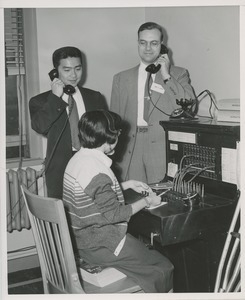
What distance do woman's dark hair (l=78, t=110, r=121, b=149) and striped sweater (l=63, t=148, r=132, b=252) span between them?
5 centimetres

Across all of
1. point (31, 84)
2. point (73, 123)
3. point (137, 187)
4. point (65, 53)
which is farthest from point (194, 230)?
point (31, 84)

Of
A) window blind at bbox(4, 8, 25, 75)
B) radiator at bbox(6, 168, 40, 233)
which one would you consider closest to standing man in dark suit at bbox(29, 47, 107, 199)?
radiator at bbox(6, 168, 40, 233)

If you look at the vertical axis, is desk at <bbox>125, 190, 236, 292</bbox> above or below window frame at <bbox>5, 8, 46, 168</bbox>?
below

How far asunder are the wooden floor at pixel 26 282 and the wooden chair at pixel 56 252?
109cm

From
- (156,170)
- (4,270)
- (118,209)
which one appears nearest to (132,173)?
(156,170)

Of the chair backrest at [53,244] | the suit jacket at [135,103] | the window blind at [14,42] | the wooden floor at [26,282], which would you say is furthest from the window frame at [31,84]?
the chair backrest at [53,244]

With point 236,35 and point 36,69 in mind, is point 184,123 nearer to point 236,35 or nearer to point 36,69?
point 236,35

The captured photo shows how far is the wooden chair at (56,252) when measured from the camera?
181 cm

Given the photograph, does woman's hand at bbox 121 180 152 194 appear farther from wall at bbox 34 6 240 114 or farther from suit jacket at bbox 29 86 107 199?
wall at bbox 34 6 240 114

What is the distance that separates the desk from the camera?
6.96ft

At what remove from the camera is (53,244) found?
1.92 metres

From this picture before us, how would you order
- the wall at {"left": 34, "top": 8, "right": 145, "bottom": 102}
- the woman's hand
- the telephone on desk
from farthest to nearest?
1. the wall at {"left": 34, "top": 8, "right": 145, "bottom": 102}
2. the telephone on desk
3. the woman's hand

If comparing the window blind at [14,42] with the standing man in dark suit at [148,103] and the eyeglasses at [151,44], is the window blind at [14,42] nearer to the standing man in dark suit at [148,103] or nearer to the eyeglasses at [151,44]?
the standing man in dark suit at [148,103]

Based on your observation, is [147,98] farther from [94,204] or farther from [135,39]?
[94,204]
